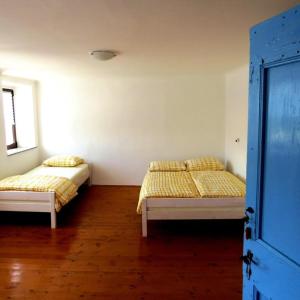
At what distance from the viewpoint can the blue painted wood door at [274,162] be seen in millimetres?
1034

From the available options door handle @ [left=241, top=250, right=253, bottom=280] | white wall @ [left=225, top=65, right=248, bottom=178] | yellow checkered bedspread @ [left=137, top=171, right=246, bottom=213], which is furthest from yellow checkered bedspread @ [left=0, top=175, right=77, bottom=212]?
door handle @ [left=241, top=250, right=253, bottom=280]

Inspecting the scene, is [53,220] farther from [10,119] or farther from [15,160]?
[10,119]

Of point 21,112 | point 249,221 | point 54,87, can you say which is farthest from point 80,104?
point 249,221

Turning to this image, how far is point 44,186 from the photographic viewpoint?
354 centimetres

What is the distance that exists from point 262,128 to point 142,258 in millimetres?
2038

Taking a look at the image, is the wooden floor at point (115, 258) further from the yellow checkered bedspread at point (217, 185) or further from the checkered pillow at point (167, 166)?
the checkered pillow at point (167, 166)

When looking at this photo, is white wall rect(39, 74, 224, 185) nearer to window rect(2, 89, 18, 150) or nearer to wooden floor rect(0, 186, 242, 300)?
window rect(2, 89, 18, 150)

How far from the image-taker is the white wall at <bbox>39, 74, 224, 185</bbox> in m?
5.13

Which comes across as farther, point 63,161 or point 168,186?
point 63,161

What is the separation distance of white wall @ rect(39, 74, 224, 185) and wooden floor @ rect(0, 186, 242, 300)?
4.94ft

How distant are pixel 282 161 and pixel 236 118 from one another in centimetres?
353

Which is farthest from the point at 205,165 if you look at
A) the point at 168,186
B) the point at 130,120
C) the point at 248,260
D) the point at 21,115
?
the point at 248,260

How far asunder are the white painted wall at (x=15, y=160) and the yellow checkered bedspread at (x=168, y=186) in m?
2.09

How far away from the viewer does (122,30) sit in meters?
2.13
